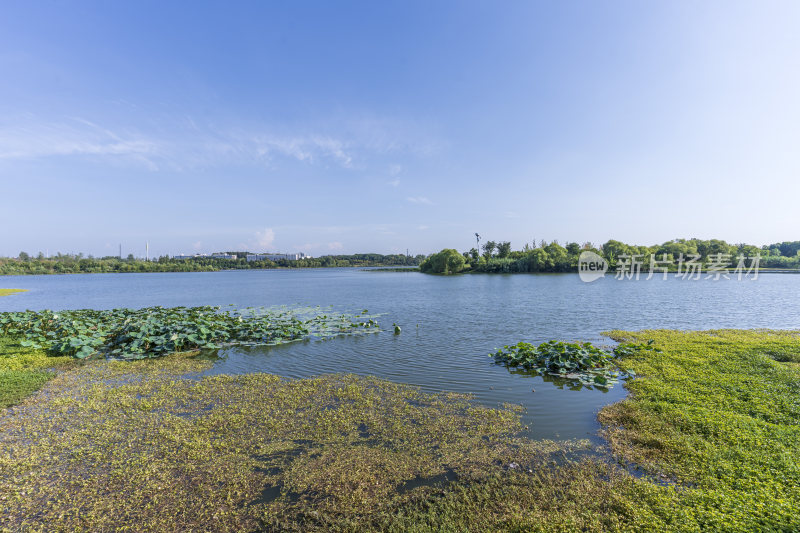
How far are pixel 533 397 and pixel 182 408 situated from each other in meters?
8.21

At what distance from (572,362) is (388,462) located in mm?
7397

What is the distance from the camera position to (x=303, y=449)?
592cm

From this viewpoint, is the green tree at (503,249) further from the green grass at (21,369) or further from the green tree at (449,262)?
the green grass at (21,369)

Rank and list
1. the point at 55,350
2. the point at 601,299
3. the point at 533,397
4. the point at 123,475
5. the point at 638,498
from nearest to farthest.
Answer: the point at 638,498
the point at 123,475
the point at 533,397
the point at 55,350
the point at 601,299

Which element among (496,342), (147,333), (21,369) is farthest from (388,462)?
(147,333)

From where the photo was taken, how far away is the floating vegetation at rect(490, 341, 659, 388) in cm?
969

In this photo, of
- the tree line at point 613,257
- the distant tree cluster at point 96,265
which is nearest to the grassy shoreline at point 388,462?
the tree line at point 613,257

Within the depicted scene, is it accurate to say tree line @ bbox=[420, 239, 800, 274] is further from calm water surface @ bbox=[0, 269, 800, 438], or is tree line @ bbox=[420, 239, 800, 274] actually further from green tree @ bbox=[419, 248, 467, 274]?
calm water surface @ bbox=[0, 269, 800, 438]

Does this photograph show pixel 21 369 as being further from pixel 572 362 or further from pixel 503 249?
pixel 503 249

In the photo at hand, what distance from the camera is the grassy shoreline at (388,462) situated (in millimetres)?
4160

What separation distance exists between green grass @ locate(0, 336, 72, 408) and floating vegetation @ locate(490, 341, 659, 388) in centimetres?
1285

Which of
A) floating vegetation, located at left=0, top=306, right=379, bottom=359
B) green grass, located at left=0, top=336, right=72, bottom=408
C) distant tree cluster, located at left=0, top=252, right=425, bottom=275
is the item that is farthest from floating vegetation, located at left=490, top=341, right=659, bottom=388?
distant tree cluster, located at left=0, top=252, right=425, bottom=275

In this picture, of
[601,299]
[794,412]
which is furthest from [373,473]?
[601,299]

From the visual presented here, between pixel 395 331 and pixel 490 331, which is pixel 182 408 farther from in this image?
pixel 490 331
